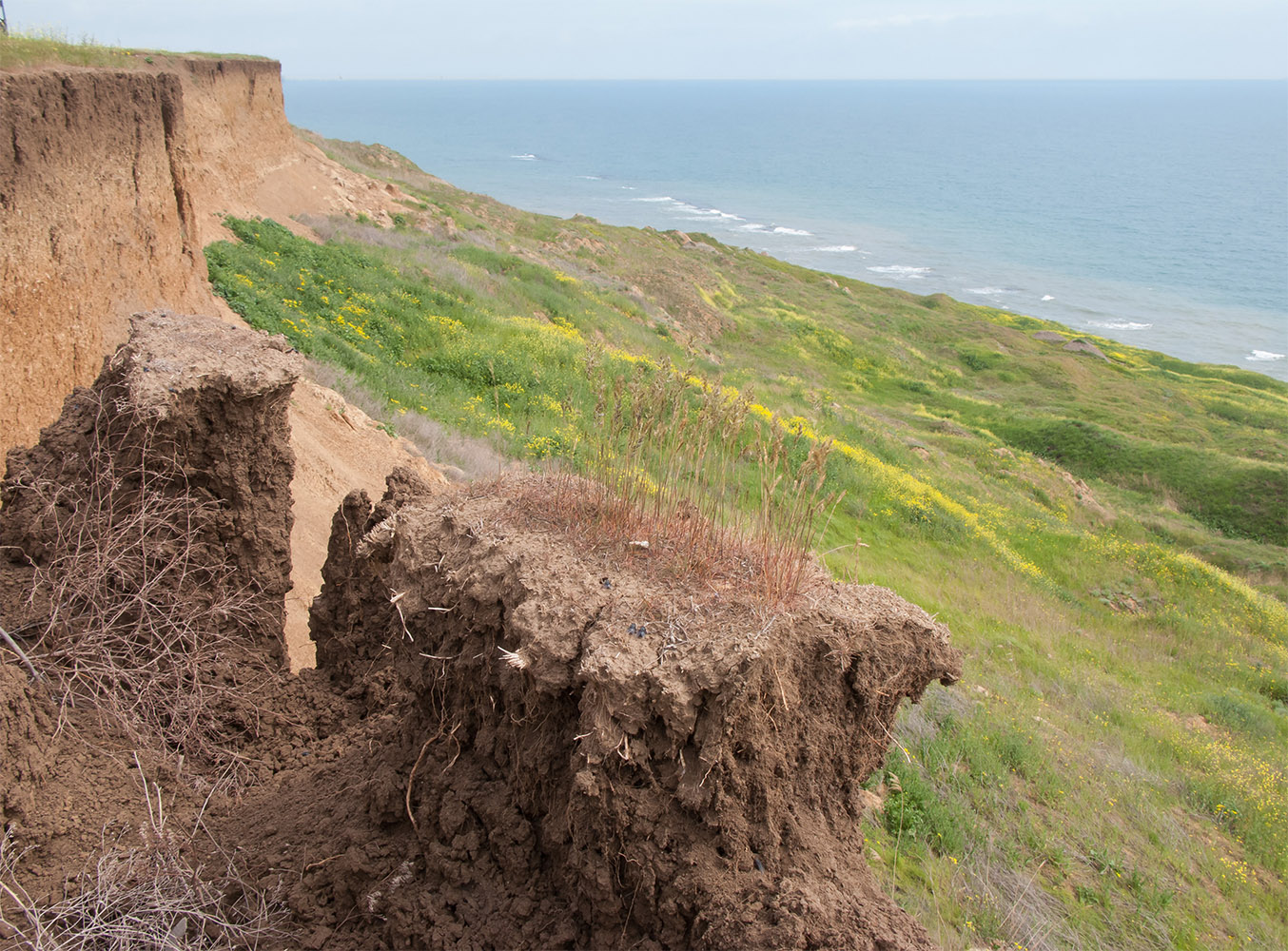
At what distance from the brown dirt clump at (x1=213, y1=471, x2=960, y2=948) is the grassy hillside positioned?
3.80ft

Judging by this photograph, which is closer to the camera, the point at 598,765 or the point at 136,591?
the point at 598,765

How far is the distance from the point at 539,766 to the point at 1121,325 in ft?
229

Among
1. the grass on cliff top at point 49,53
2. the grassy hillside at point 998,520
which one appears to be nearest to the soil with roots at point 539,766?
the grassy hillside at point 998,520

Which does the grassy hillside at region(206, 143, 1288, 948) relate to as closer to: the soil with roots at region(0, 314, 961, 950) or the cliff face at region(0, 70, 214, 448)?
the soil with roots at region(0, 314, 961, 950)

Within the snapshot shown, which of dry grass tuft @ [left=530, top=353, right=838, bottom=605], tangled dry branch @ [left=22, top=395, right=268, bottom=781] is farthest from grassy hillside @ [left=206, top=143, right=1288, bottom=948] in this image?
tangled dry branch @ [left=22, top=395, right=268, bottom=781]

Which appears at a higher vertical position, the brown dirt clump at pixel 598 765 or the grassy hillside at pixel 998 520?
the brown dirt clump at pixel 598 765

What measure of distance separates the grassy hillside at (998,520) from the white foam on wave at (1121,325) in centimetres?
2062

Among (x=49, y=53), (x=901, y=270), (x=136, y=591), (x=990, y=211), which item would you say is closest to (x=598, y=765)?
(x=136, y=591)

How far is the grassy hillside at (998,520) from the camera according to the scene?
6785 mm

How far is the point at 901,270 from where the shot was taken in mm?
74188

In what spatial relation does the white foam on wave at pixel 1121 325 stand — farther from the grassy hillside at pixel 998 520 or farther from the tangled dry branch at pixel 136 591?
the tangled dry branch at pixel 136 591

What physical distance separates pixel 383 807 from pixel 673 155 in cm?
17539

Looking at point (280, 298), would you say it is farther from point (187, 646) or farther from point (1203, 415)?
point (1203, 415)

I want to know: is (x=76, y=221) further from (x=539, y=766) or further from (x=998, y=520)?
(x=998, y=520)
